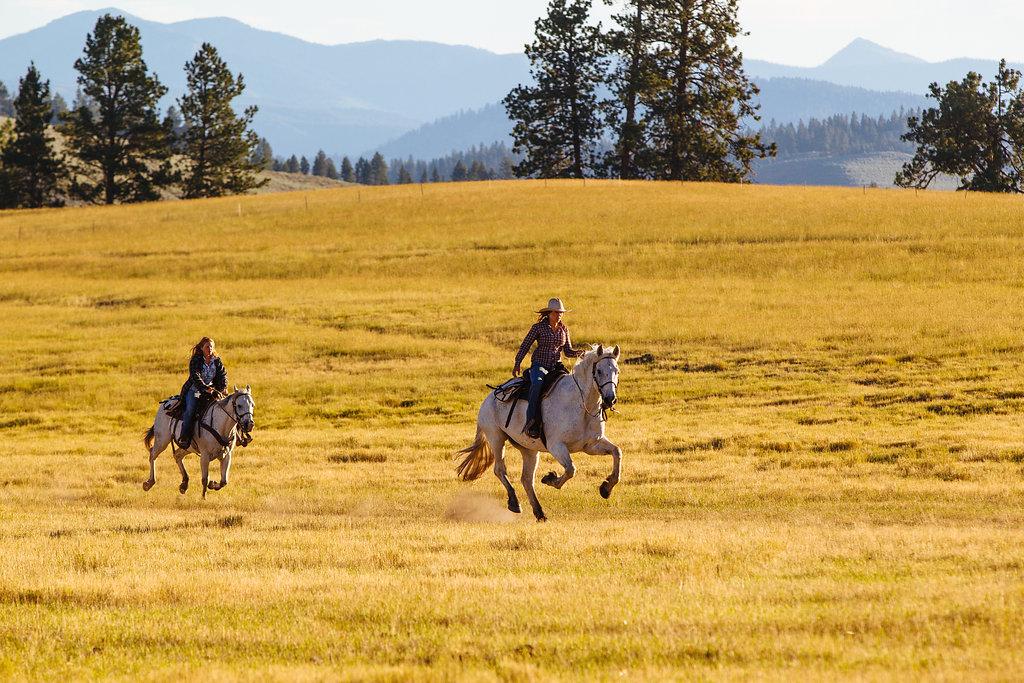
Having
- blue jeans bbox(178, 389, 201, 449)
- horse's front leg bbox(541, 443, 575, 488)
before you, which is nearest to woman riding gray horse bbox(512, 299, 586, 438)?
horse's front leg bbox(541, 443, 575, 488)

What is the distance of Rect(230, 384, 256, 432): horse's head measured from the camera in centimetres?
1906

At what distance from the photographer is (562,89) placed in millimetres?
94938

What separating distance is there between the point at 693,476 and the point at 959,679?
1423 centimetres

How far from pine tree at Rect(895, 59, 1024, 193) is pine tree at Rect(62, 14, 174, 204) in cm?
5878

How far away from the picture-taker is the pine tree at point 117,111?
307 ft

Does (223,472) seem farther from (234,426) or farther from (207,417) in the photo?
(207,417)

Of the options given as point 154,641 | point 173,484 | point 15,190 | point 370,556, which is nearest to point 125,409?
point 173,484

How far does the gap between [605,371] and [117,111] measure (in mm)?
88106

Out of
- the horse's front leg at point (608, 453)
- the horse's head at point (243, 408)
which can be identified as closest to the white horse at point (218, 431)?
the horse's head at point (243, 408)

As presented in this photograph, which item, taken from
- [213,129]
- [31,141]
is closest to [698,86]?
[213,129]

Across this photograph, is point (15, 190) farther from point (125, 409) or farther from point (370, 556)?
point (370, 556)

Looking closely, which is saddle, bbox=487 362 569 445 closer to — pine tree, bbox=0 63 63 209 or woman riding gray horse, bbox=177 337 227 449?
woman riding gray horse, bbox=177 337 227 449

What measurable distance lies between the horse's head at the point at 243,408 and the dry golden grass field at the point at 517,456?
1.59 meters

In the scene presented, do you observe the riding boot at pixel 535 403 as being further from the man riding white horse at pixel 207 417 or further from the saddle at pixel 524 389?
the man riding white horse at pixel 207 417
